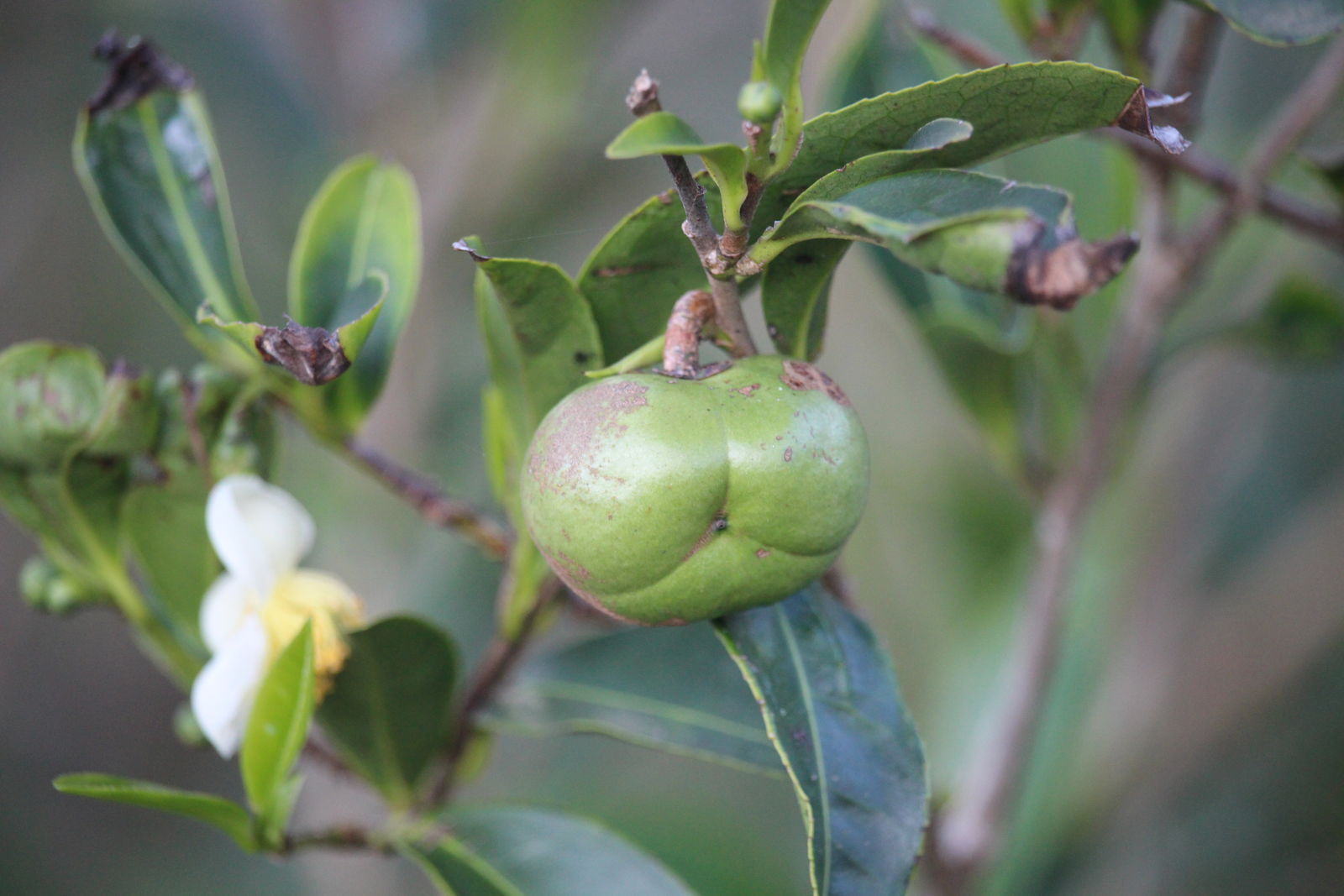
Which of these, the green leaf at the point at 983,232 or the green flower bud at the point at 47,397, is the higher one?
the green leaf at the point at 983,232

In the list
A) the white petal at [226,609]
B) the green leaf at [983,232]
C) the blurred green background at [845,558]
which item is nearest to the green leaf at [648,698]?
the white petal at [226,609]

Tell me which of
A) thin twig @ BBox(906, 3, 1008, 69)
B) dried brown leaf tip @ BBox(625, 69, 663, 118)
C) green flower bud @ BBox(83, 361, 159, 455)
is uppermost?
dried brown leaf tip @ BBox(625, 69, 663, 118)

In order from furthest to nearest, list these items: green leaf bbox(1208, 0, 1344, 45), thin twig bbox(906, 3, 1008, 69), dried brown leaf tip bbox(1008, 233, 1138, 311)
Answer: thin twig bbox(906, 3, 1008, 69)
green leaf bbox(1208, 0, 1344, 45)
dried brown leaf tip bbox(1008, 233, 1138, 311)

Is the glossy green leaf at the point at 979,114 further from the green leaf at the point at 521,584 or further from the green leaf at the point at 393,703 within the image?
the green leaf at the point at 393,703

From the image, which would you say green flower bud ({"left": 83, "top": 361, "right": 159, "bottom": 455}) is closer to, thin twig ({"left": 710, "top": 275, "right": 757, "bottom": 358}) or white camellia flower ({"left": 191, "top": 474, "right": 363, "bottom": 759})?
white camellia flower ({"left": 191, "top": 474, "right": 363, "bottom": 759})

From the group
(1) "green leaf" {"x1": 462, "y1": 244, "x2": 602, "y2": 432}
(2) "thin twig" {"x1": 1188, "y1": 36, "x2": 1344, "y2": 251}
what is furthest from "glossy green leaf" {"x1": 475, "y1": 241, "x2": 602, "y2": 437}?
(2) "thin twig" {"x1": 1188, "y1": 36, "x2": 1344, "y2": 251}

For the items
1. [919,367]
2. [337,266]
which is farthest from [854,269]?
[337,266]
